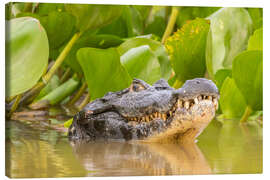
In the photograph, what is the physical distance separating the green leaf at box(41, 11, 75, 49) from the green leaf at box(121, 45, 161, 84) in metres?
0.46

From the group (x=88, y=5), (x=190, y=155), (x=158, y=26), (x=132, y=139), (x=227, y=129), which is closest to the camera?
(x=190, y=155)

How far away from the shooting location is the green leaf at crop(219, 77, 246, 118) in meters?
3.78

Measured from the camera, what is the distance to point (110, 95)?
327 cm

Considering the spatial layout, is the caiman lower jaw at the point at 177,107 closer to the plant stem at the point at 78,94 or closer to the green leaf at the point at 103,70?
the green leaf at the point at 103,70

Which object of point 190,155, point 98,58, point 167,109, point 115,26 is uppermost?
point 115,26

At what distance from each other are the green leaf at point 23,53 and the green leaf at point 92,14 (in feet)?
1.65

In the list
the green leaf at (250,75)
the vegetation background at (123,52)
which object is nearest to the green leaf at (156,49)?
the vegetation background at (123,52)

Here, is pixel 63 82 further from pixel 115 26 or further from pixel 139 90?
pixel 139 90

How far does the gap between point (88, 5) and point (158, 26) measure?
3.54 feet

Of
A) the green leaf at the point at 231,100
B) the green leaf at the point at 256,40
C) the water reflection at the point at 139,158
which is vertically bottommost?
the water reflection at the point at 139,158

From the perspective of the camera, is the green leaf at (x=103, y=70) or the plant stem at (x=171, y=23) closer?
the green leaf at (x=103, y=70)

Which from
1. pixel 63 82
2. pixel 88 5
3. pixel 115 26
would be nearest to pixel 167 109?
pixel 88 5

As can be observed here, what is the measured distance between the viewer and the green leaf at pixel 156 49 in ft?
11.4

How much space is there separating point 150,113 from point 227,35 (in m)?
1.20
